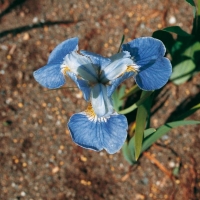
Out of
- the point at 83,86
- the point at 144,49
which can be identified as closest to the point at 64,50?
the point at 83,86

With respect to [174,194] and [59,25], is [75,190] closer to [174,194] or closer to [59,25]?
[174,194]

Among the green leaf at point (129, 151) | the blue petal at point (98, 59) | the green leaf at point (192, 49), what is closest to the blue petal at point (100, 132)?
the blue petal at point (98, 59)

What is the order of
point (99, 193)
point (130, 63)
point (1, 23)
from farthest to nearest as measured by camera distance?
point (1, 23), point (99, 193), point (130, 63)

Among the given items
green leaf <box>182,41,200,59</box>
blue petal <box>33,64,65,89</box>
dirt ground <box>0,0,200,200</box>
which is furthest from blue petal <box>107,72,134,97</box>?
dirt ground <box>0,0,200,200</box>

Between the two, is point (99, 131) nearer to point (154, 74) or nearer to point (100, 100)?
point (100, 100)

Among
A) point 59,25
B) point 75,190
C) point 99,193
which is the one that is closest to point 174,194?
point 99,193

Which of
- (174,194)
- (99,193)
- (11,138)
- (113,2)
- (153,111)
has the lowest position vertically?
(174,194)
